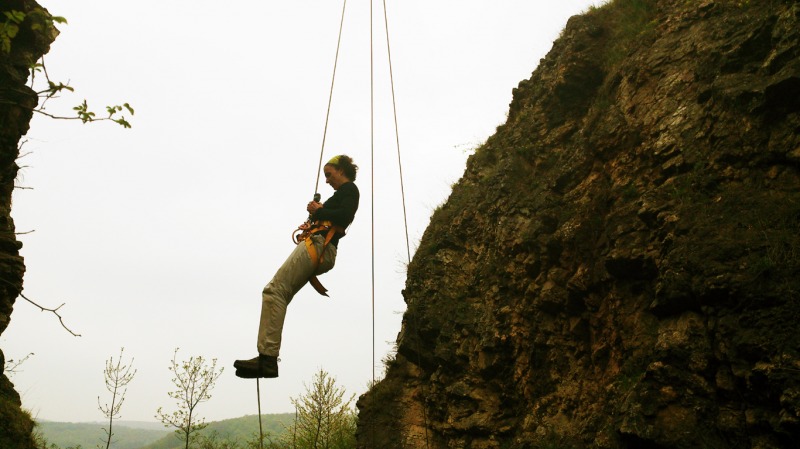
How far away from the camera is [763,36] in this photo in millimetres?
6750

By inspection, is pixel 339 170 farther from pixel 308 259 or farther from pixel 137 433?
pixel 137 433

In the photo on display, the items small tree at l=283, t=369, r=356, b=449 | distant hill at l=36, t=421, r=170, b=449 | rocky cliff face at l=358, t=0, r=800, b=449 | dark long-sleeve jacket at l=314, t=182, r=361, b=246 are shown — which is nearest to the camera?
rocky cliff face at l=358, t=0, r=800, b=449

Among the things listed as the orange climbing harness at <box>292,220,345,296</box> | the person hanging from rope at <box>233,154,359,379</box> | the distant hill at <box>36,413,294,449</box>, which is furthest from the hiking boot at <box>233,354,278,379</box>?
the distant hill at <box>36,413,294,449</box>

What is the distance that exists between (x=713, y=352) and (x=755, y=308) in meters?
0.57

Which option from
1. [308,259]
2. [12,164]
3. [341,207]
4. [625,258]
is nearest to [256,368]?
[308,259]

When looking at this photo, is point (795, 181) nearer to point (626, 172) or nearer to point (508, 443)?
point (626, 172)

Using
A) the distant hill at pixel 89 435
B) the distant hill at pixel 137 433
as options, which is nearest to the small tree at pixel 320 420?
the distant hill at pixel 137 433

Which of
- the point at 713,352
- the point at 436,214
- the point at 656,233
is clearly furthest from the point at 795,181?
the point at 436,214

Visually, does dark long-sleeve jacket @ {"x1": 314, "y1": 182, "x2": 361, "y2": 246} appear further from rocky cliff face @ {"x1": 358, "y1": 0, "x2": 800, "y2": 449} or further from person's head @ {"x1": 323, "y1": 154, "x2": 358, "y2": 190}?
rocky cliff face @ {"x1": 358, "y1": 0, "x2": 800, "y2": 449}

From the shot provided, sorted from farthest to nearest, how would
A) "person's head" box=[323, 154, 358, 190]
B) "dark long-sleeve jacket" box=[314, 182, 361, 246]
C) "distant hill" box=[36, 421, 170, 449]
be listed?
"distant hill" box=[36, 421, 170, 449] → "person's head" box=[323, 154, 358, 190] → "dark long-sleeve jacket" box=[314, 182, 361, 246]

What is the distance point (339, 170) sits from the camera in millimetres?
6996

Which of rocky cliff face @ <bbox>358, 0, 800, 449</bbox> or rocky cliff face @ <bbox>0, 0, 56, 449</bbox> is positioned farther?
rocky cliff face @ <bbox>0, 0, 56, 449</bbox>

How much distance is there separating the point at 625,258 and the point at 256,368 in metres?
4.65

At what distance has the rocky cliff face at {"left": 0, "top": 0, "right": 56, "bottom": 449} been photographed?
24.8 feet
